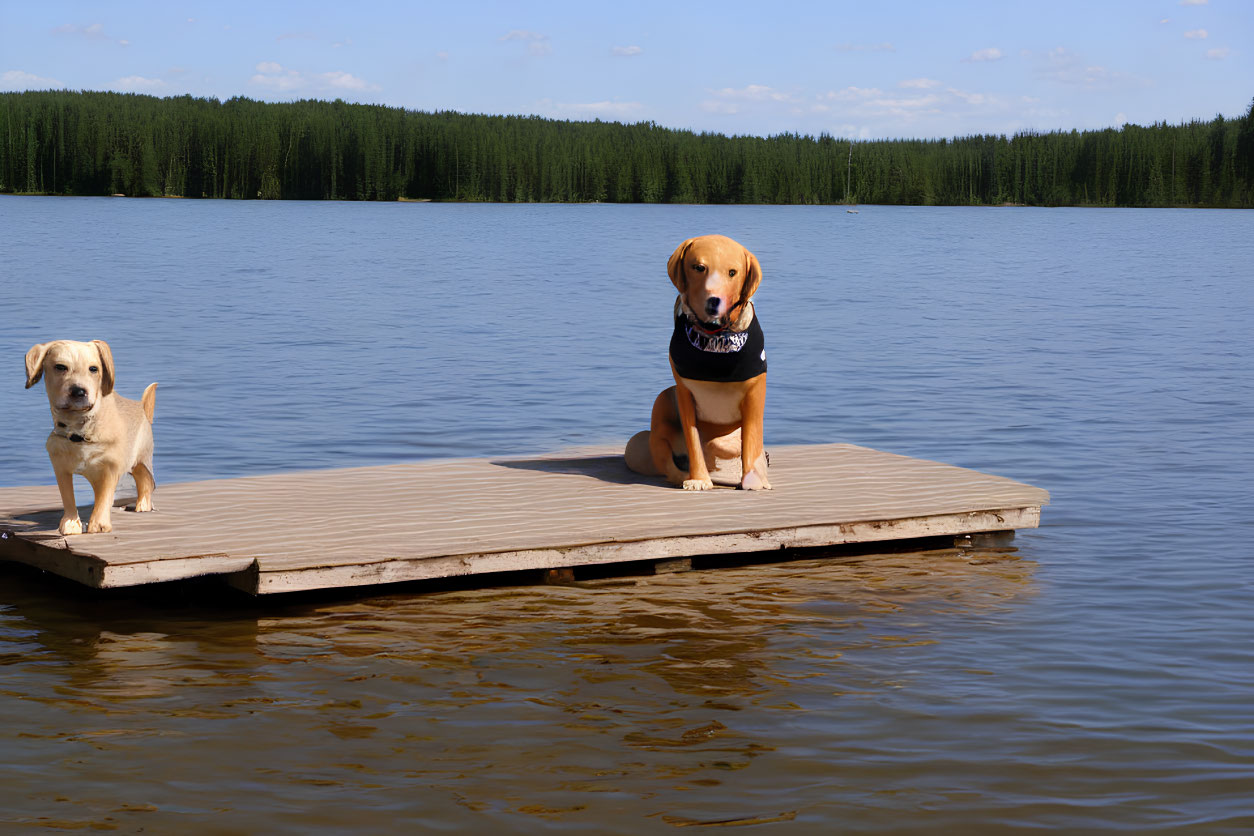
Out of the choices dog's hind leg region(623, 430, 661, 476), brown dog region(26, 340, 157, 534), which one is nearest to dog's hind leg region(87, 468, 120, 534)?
brown dog region(26, 340, 157, 534)

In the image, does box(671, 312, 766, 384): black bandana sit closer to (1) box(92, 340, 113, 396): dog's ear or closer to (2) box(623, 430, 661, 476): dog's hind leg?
(2) box(623, 430, 661, 476): dog's hind leg

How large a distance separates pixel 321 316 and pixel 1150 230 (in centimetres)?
6821

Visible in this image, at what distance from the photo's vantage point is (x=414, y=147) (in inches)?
4872

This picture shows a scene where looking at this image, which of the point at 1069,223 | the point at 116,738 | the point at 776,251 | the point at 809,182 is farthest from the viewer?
the point at 809,182

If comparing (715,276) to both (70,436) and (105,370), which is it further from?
(70,436)

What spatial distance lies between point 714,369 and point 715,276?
2.12 feet

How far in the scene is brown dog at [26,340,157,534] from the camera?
7316 mm

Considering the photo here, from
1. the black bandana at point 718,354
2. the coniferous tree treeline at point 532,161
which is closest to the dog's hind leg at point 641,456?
the black bandana at point 718,354

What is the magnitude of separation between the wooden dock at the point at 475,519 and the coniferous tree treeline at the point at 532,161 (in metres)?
116

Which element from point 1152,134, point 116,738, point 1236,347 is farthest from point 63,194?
point 116,738

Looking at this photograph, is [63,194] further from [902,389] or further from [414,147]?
[902,389]

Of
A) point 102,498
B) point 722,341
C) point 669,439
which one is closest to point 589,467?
point 669,439

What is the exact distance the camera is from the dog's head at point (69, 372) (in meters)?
7.30

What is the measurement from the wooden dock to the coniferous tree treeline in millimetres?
116048
